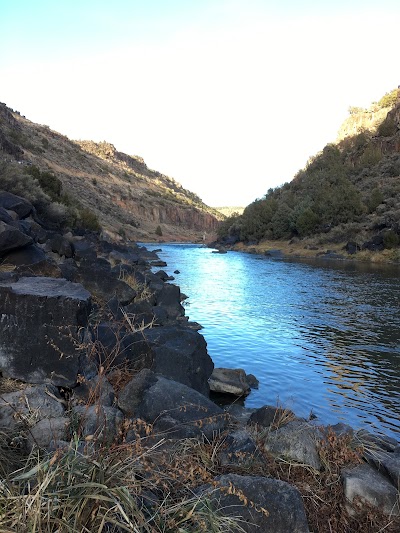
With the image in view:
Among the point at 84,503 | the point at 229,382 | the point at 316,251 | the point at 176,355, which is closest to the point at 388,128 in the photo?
the point at 316,251

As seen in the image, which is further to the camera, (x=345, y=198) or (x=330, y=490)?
(x=345, y=198)

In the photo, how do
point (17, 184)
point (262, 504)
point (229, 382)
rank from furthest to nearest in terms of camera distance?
1. point (17, 184)
2. point (229, 382)
3. point (262, 504)

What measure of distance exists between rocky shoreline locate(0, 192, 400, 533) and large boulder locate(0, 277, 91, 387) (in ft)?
0.04

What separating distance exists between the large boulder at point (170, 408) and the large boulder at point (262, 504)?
1.06 meters

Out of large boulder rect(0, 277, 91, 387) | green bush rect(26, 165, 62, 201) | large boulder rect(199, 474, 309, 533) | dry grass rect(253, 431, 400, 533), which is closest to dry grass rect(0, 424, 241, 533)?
large boulder rect(199, 474, 309, 533)

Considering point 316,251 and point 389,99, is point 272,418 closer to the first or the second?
point 316,251

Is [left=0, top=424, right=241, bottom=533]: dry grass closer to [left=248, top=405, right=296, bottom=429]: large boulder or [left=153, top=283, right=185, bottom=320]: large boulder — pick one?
[left=248, top=405, right=296, bottom=429]: large boulder

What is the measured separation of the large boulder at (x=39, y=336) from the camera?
514 cm

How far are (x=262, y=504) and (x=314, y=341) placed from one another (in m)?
10.7

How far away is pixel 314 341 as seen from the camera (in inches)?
530

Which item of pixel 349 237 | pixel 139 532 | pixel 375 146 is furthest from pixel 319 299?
pixel 375 146

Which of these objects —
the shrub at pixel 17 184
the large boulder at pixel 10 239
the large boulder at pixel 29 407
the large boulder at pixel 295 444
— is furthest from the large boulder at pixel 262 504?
the shrub at pixel 17 184

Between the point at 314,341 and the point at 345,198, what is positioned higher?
the point at 345,198

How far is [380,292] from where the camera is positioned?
22.3m
